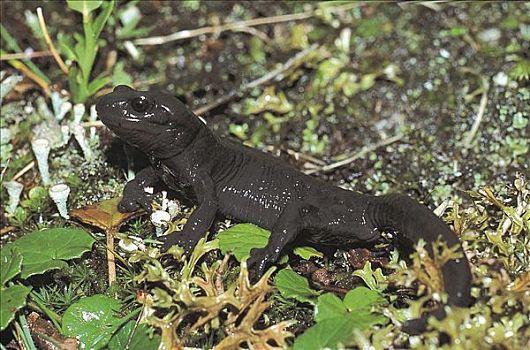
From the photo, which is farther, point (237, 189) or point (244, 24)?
point (244, 24)

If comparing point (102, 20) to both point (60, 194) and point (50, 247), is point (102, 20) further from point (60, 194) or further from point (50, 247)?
point (50, 247)

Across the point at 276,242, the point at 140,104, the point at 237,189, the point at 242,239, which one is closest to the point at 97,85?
the point at 140,104

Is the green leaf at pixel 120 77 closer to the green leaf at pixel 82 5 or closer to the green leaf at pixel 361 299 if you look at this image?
the green leaf at pixel 82 5

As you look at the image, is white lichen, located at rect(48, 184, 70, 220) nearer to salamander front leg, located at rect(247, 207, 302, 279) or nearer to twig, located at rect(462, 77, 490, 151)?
salamander front leg, located at rect(247, 207, 302, 279)

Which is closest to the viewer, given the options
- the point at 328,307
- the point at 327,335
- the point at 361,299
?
the point at 327,335

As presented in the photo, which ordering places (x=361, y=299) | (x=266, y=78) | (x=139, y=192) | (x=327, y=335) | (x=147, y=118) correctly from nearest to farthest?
(x=327, y=335) < (x=361, y=299) < (x=147, y=118) < (x=139, y=192) < (x=266, y=78)

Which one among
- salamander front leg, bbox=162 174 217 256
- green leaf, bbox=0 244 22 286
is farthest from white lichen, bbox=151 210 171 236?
green leaf, bbox=0 244 22 286

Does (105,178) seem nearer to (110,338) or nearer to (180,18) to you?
(110,338)
